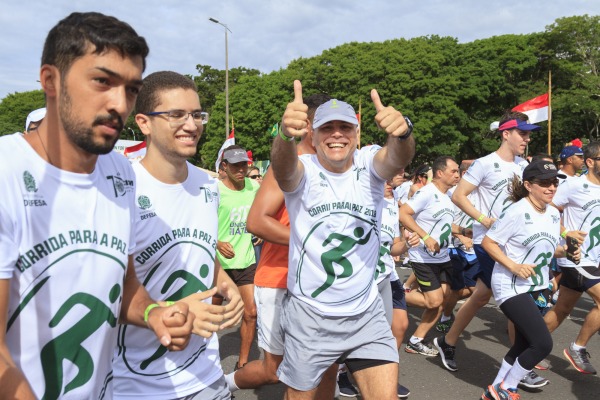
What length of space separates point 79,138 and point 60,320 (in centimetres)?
56

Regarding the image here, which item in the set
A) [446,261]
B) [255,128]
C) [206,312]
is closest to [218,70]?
[255,128]

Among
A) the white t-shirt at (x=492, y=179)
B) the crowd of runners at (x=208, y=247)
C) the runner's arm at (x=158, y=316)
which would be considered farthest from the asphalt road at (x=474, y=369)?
the runner's arm at (x=158, y=316)

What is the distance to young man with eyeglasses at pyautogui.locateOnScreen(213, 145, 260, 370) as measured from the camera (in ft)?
18.4

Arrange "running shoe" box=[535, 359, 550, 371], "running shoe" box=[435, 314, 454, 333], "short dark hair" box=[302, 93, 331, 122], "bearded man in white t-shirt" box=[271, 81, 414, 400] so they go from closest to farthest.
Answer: "bearded man in white t-shirt" box=[271, 81, 414, 400] → "short dark hair" box=[302, 93, 331, 122] → "running shoe" box=[535, 359, 550, 371] → "running shoe" box=[435, 314, 454, 333]

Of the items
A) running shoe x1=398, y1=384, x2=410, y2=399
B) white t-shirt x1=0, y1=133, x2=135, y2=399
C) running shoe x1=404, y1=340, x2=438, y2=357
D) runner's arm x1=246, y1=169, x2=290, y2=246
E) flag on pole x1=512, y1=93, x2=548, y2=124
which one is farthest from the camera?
flag on pole x1=512, y1=93, x2=548, y2=124

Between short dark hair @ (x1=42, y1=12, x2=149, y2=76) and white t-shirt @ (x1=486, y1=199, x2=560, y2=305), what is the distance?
150 inches

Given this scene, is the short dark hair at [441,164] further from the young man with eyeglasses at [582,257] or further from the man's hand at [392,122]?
the man's hand at [392,122]

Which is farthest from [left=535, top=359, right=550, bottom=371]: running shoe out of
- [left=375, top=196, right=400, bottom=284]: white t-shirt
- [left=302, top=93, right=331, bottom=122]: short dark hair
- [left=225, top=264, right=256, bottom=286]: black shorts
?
[left=302, top=93, right=331, bottom=122]: short dark hair

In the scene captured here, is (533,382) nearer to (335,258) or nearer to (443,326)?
(443,326)

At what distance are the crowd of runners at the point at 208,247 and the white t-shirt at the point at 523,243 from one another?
0.02 meters

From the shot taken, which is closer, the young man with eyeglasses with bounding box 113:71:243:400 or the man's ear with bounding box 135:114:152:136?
the young man with eyeglasses with bounding box 113:71:243:400

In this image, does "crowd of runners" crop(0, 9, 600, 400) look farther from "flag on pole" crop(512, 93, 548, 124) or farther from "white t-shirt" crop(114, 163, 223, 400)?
"flag on pole" crop(512, 93, 548, 124)

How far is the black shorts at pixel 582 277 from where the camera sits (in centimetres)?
554

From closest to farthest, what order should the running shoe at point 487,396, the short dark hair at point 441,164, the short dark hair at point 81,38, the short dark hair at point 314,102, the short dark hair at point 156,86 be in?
the short dark hair at point 81,38 → the short dark hair at point 156,86 → the short dark hair at point 314,102 → the running shoe at point 487,396 → the short dark hair at point 441,164
